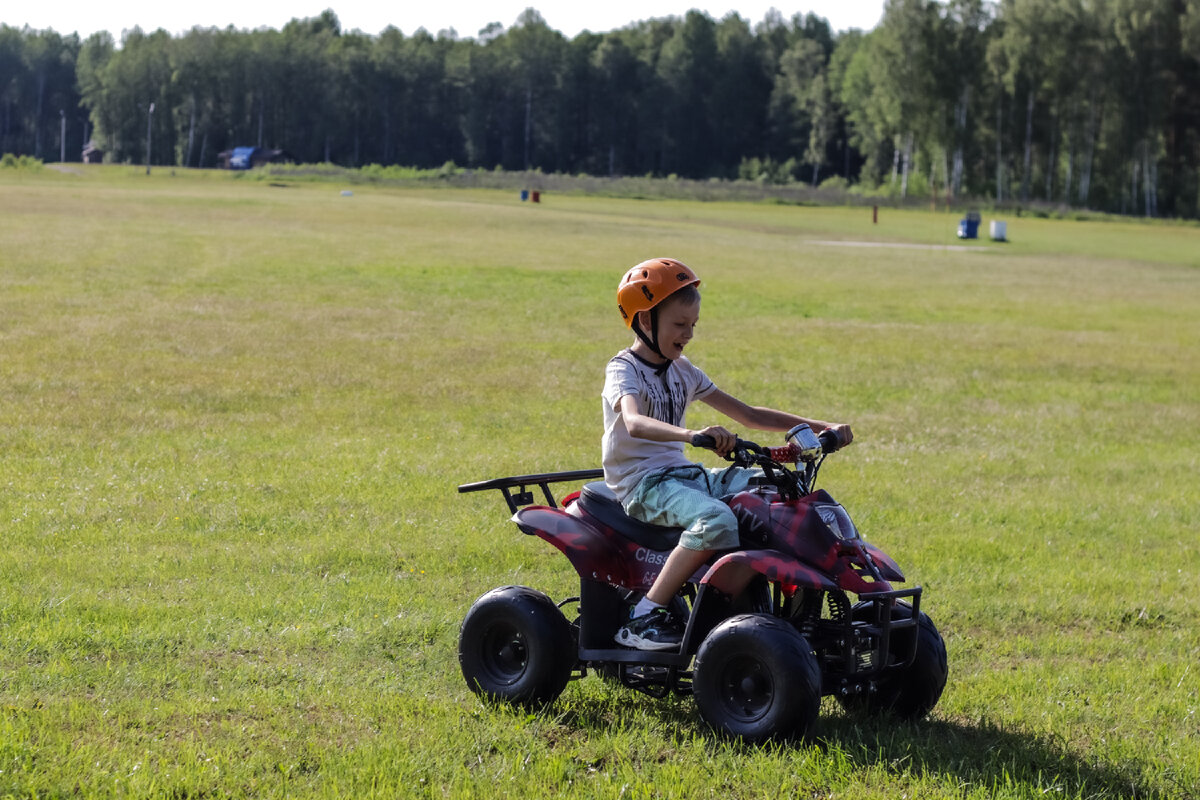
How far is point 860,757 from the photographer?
5234 mm

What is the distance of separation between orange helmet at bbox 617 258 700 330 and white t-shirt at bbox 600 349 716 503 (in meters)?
0.22

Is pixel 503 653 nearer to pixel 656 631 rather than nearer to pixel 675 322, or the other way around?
pixel 656 631

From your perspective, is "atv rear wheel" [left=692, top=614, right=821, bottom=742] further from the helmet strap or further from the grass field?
the helmet strap

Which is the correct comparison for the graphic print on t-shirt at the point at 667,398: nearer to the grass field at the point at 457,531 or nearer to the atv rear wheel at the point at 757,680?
the atv rear wheel at the point at 757,680

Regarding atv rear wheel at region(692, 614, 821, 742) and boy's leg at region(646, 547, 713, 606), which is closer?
atv rear wheel at region(692, 614, 821, 742)

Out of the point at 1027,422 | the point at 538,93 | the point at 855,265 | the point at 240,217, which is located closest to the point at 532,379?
the point at 1027,422

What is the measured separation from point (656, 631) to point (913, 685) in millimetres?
1147

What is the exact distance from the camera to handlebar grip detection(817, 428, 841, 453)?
5.18 m

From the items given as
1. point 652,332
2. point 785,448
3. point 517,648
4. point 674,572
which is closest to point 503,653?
point 517,648

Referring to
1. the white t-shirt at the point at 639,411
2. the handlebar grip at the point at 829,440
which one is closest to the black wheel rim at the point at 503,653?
the white t-shirt at the point at 639,411

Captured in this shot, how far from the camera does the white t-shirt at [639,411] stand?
5.59m

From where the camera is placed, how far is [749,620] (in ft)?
17.2

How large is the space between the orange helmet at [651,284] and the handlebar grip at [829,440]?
86 centimetres

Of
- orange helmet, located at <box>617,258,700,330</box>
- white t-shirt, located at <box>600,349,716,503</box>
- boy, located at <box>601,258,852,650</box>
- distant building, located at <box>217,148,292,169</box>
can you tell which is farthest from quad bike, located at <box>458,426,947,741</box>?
distant building, located at <box>217,148,292,169</box>
